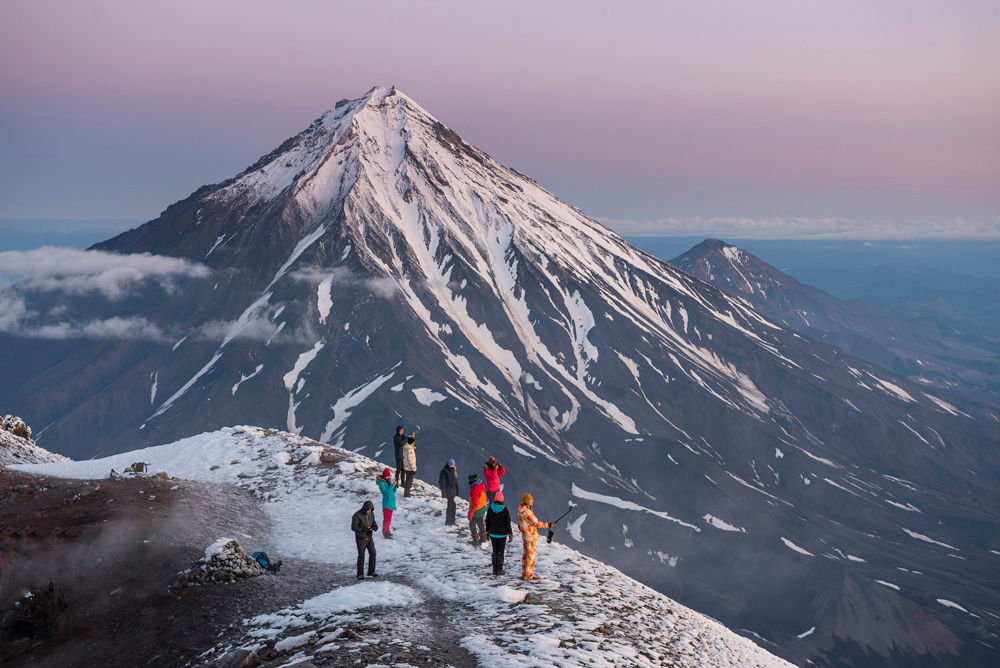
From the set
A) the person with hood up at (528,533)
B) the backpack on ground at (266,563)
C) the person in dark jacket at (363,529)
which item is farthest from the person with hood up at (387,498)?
the person with hood up at (528,533)

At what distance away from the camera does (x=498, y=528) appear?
848 inches

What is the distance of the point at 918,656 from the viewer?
14962cm

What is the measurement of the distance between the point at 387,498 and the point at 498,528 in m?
6.29

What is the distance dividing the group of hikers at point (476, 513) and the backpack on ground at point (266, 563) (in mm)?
2856

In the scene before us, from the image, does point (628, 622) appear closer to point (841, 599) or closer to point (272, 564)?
point (272, 564)

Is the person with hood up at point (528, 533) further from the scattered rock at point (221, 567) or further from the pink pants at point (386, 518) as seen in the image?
the scattered rock at point (221, 567)

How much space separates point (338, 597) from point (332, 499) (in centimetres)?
1305

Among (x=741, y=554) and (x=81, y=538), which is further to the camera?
(x=741, y=554)

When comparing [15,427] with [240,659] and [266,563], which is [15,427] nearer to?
[266,563]

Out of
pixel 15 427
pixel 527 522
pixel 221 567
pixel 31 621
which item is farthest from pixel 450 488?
pixel 15 427

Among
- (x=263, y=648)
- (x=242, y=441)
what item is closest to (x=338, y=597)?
(x=263, y=648)

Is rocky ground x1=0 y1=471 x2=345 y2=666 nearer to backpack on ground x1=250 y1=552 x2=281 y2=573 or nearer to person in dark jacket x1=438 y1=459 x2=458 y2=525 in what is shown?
backpack on ground x1=250 y1=552 x2=281 y2=573

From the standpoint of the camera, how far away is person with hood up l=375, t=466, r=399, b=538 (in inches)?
1013

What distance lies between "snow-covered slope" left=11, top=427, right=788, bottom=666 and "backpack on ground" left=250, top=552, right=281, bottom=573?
8.03 ft
